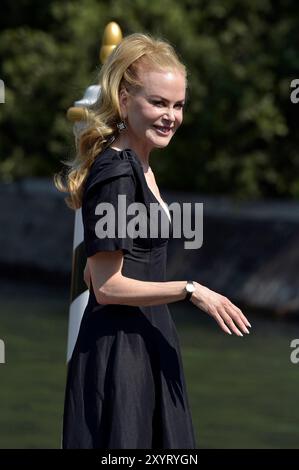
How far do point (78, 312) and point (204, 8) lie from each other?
15375 millimetres

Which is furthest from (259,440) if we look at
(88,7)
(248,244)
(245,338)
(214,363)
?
(88,7)

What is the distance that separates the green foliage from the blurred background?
0.07 feet

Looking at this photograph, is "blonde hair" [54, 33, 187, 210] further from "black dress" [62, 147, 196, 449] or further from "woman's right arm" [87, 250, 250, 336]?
"woman's right arm" [87, 250, 250, 336]

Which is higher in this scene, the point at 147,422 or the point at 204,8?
the point at 204,8

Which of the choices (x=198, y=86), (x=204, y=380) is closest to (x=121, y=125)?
(x=204, y=380)

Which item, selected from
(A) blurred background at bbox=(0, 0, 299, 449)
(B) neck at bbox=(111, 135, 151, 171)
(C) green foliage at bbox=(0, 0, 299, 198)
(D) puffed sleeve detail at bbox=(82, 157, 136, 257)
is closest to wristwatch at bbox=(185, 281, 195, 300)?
(D) puffed sleeve detail at bbox=(82, 157, 136, 257)

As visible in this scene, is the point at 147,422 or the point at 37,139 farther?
the point at 37,139

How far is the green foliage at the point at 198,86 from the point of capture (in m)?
18.0

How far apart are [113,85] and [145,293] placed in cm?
56

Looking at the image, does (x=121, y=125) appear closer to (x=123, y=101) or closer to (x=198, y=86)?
(x=123, y=101)

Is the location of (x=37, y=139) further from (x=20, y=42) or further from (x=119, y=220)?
(x=119, y=220)

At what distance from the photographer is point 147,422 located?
4043 millimetres

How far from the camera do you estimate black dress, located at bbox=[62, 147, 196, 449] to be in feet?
13.1

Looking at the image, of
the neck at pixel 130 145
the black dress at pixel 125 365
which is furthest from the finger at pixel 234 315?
the neck at pixel 130 145
